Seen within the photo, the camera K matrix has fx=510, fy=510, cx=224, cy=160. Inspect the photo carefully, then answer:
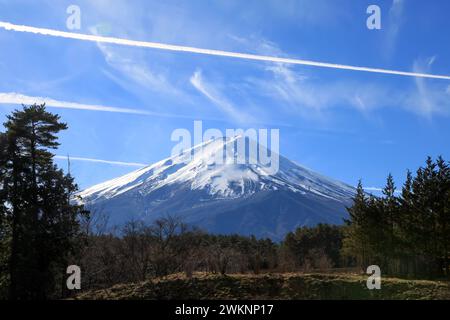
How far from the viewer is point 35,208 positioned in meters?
30.3

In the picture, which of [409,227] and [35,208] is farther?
[409,227]

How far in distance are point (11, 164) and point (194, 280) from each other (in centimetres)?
1399

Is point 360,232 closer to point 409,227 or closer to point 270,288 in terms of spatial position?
point 409,227

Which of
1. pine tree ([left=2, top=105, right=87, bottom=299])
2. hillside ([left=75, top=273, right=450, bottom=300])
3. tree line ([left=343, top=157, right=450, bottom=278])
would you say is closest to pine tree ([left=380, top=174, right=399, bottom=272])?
tree line ([left=343, top=157, right=450, bottom=278])

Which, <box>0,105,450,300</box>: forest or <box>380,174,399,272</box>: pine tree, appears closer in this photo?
<box>0,105,450,300</box>: forest

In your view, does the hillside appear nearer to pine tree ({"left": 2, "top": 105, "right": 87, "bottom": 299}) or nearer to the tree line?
pine tree ({"left": 2, "top": 105, "right": 87, "bottom": 299})

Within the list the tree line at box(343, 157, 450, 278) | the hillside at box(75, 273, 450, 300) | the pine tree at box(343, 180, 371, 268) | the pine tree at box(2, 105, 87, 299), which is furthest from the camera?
the pine tree at box(343, 180, 371, 268)

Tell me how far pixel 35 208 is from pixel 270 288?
1502cm

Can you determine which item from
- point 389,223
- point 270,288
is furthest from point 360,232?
point 270,288

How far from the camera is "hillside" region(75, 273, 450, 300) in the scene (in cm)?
2306

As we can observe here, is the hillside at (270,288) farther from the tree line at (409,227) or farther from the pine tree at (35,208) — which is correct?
the tree line at (409,227)

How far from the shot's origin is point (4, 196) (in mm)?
30375

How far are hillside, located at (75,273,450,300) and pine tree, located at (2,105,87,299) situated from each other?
547 cm

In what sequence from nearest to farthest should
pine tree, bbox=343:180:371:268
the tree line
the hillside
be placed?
the hillside < the tree line < pine tree, bbox=343:180:371:268
